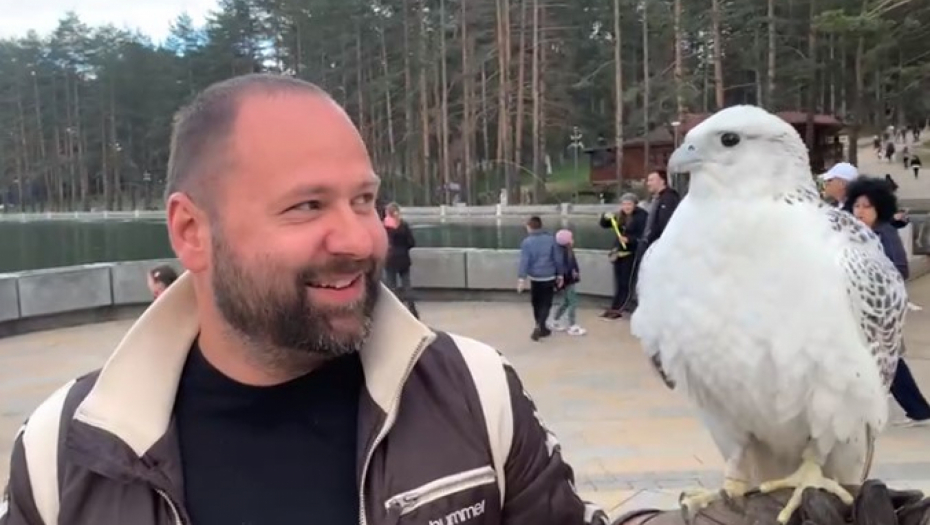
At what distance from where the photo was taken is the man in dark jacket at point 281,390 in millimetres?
1386

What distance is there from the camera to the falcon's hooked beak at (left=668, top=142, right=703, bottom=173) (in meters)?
2.52

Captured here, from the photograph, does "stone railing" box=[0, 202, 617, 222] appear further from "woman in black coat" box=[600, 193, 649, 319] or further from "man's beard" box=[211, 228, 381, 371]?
"man's beard" box=[211, 228, 381, 371]

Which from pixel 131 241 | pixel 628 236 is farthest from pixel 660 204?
pixel 131 241

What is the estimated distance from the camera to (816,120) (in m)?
33.5

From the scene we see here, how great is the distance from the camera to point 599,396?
7945 mm

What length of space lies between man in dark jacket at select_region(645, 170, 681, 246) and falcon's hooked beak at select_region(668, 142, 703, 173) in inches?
242

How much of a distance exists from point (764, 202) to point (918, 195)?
110ft

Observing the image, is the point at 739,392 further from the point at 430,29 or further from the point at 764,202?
the point at 430,29

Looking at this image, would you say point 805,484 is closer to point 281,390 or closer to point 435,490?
point 435,490

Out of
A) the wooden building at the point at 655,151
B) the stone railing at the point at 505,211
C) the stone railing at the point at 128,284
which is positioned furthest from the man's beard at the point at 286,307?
the wooden building at the point at 655,151

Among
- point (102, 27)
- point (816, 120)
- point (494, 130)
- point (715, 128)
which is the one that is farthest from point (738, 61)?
point (102, 27)

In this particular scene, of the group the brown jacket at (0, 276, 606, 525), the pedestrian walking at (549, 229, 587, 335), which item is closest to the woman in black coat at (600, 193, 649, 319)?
the pedestrian walking at (549, 229, 587, 335)

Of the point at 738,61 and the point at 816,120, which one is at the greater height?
the point at 738,61

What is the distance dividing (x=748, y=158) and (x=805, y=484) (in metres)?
0.83
